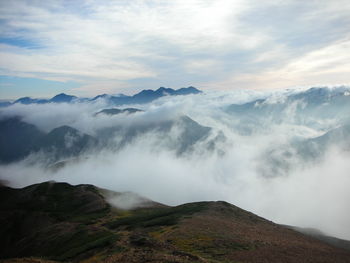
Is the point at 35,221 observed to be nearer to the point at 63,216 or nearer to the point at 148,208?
the point at 63,216

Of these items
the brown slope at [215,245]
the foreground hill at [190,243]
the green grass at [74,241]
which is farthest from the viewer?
the green grass at [74,241]

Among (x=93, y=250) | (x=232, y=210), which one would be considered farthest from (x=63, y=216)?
(x=93, y=250)

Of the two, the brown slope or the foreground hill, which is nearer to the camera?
the brown slope

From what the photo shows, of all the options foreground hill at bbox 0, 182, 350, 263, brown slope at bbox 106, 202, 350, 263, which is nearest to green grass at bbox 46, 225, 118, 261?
foreground hill at bbox 0, 182, 350, 263

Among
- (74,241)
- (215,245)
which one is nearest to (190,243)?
(215,245)

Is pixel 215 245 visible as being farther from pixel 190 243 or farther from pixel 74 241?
pixel 74 241

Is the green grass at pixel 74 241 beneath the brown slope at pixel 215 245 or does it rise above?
beneath

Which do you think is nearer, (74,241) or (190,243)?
(190,243)

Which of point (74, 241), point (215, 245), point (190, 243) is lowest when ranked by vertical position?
point (74, 241)

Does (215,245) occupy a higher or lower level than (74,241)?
higher

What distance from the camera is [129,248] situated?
188 feet

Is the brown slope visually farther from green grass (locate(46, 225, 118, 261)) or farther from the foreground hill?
green grass (locate(46, 225, 118, 261))

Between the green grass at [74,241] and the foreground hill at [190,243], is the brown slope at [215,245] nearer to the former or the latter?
the foreground hill at [190,243]

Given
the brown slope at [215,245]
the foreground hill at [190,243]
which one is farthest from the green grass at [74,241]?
the brown slope at [215,245]
